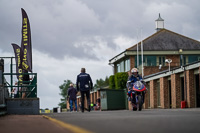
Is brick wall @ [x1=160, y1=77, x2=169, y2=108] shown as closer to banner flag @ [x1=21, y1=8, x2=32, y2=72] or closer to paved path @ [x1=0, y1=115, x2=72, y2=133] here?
banner flag @ [x1=21, y1=8, x2=32, y2=72]

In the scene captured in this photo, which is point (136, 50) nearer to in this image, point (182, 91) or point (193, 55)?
point (193, 55)

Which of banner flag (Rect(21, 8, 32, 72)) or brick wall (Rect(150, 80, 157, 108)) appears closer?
banner flag (Rect(21, 8, 32, 72))

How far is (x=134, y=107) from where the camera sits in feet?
64.3

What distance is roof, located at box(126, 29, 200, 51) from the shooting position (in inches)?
2776

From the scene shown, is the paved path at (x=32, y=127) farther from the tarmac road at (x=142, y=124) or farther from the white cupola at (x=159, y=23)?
the white cupola at (x=159, y=23)

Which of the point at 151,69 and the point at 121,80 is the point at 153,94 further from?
the point at 121,80

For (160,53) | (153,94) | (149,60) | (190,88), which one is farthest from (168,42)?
(190,88)

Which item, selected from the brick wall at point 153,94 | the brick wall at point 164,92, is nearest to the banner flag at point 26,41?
the brick wall at point 164,92

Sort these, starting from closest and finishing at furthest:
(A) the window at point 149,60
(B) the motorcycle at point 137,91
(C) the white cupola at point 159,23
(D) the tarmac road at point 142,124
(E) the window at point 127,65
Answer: (D) the tarmac road at point 142,124
(B) the motorcycle at point 137,91
(A) the window at point 149,60
(E) the window at point 127,65
(C) the white cupola at point 159,23

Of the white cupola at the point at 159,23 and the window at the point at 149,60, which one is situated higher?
the white cupola at the point at 159,23

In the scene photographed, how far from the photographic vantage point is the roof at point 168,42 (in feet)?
231

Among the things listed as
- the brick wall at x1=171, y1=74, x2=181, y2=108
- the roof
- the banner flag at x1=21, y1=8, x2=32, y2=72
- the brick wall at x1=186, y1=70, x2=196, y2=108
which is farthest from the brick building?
the banner flag at x1=21, y1=8, x2=32, y2=72

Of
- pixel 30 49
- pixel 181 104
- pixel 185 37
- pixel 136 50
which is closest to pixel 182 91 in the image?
pixel 181 104

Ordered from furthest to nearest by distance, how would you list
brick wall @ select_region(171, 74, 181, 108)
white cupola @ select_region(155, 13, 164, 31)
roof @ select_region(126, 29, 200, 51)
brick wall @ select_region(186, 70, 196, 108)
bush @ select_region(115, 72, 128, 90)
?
white cupola @ select_region(155, 13, 164, 31)
roof @ select_region(126, 29, 200, 51)
bush @ select_region(115, 72, 128, 90)
brick wall @ select_region(171, 74, 181, 108)
brick wall @ select_region(186, 70, 196, 108)
